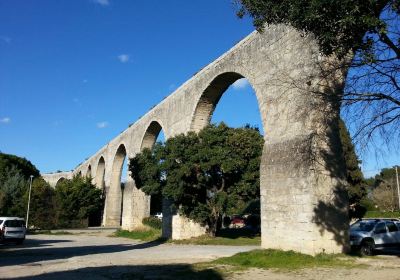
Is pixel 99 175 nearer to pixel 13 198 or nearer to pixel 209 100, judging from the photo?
pixel 13 198

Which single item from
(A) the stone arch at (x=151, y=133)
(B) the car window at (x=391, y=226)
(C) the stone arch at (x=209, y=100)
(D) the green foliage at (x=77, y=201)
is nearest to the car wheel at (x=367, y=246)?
(B) the car window at (x=391, y=226)

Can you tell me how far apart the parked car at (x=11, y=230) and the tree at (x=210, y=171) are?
20.3ft

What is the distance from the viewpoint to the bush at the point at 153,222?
2636 centimetres

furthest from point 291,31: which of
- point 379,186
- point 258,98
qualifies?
point 379,186

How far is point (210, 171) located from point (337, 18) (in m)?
12.0

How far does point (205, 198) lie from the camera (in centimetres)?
1792

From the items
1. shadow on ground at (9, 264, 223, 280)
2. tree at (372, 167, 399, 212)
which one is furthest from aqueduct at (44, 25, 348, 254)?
tree at (372, 167, 399, 212)

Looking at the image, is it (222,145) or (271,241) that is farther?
(222,145)

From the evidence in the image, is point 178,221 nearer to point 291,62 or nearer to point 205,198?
point 205,198

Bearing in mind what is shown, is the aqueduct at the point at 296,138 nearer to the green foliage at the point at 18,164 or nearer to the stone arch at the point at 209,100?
the stone arch at the point at 209,100

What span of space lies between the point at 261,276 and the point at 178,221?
1128cm

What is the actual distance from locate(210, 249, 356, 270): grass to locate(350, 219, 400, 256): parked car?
2.75 metres

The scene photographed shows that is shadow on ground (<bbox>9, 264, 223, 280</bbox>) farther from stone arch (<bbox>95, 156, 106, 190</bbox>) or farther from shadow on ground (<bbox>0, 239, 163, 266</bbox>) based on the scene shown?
stone arch (<bbox>95, 156, 106, 190</bbox>)

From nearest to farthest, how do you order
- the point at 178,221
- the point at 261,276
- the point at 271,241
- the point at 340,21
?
the point at 340,21
the point at 261,276
the point at 271,241
the point at 178,221
